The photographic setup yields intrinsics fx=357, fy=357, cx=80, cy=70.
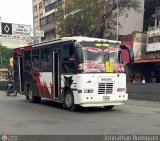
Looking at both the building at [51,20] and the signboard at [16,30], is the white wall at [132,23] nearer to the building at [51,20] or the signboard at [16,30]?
the building at [51,20]

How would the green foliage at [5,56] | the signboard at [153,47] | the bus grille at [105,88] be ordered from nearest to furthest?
the bus grille at [105,88]
the signboard at [153,47]
the green foliage at [5,56]

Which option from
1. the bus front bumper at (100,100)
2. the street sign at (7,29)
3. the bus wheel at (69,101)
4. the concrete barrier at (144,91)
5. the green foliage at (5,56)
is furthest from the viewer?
the green foliage at (5,56)

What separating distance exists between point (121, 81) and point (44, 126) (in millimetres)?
4839

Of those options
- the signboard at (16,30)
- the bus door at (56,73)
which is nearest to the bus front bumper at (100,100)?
the bus door at (56,73)

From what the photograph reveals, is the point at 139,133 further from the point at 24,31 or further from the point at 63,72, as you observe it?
the point at 24,31

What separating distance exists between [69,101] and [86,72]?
162cm

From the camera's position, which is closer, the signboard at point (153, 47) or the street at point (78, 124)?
the street at point (78, 124)

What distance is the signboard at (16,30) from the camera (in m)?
37.6

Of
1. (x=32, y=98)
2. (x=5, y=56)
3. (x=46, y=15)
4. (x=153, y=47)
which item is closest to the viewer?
(x=32, y=98)

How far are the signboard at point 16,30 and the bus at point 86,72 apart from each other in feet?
73.4

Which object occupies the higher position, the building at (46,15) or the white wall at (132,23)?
the building at (46,15)

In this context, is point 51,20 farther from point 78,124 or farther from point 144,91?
point 78,124

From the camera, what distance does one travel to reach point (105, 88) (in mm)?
13938

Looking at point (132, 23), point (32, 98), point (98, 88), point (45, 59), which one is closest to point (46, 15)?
point (132, 23)
